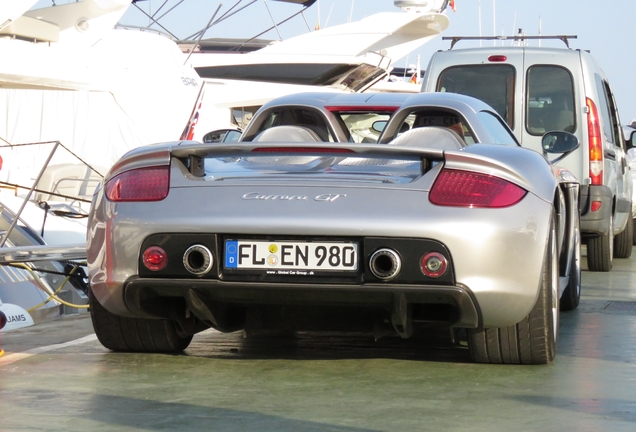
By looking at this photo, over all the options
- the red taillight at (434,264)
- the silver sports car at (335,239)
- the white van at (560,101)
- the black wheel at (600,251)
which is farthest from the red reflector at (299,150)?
the black wheel at (600,251)

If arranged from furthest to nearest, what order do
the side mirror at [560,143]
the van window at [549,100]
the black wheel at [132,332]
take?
the van window at [549,100], the side mirror at [560,143], the black wheel at [132,332]

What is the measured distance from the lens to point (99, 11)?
85.3 feet

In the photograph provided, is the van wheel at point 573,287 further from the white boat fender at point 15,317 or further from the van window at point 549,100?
the white boat fender at point 15,317

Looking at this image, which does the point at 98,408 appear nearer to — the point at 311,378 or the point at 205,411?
the point at 205,411

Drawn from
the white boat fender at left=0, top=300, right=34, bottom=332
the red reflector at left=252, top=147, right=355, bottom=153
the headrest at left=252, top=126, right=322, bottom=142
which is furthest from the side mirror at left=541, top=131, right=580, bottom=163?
the white boat fender at left=0, top=300, right=34, bottom=332

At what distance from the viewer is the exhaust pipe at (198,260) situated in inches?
174

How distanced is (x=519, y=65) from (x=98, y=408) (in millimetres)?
7293

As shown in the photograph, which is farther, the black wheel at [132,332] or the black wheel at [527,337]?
the black wheel at [132,332]

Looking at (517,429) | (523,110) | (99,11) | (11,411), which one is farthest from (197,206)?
(99,11)

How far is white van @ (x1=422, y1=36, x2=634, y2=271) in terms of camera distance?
10.1 metres

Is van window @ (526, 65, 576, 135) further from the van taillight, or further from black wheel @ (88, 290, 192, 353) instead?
black wheel @ (88, 290, 192, 353)

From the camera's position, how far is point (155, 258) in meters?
4.50

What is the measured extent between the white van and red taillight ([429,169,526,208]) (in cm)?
573

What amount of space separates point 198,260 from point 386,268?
70 cm
